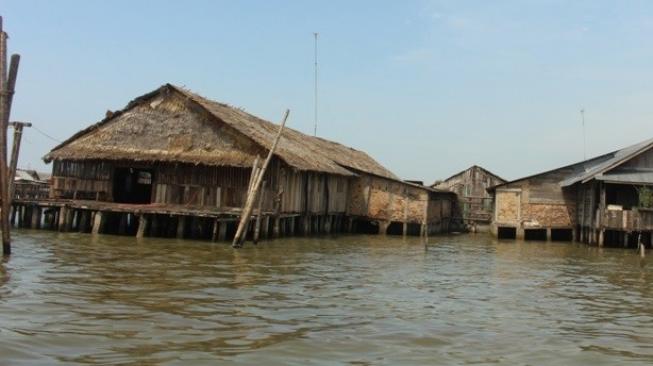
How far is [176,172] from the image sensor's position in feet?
75.7

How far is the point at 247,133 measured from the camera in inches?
881

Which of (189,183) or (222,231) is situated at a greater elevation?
(189,183)

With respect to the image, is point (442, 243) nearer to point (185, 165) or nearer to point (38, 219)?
point (185, 165)

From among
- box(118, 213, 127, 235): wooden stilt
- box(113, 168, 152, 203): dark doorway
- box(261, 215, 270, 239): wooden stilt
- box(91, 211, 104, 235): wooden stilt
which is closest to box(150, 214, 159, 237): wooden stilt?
box(118, 213, 127, 235): wooden stilt

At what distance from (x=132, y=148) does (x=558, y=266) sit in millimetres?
14915

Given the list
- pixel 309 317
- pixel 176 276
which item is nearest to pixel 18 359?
pixel 309 317

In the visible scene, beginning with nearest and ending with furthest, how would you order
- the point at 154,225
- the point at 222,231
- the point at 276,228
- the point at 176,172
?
the point at 222,231
the point at 154,225
the point at 276,228
the point at 176,172

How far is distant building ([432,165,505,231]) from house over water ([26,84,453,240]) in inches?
489

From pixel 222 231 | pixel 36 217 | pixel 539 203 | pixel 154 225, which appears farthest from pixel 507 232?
pixel 36 217

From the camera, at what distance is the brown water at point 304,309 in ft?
22.8

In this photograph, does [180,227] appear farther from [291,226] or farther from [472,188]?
[472,188]

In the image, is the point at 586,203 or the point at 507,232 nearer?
the point at 586,203

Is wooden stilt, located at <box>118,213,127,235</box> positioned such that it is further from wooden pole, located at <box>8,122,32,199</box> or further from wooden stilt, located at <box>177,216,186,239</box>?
wooden pole, located at <box>8,122,32,199</box>

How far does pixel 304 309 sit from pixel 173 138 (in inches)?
598
